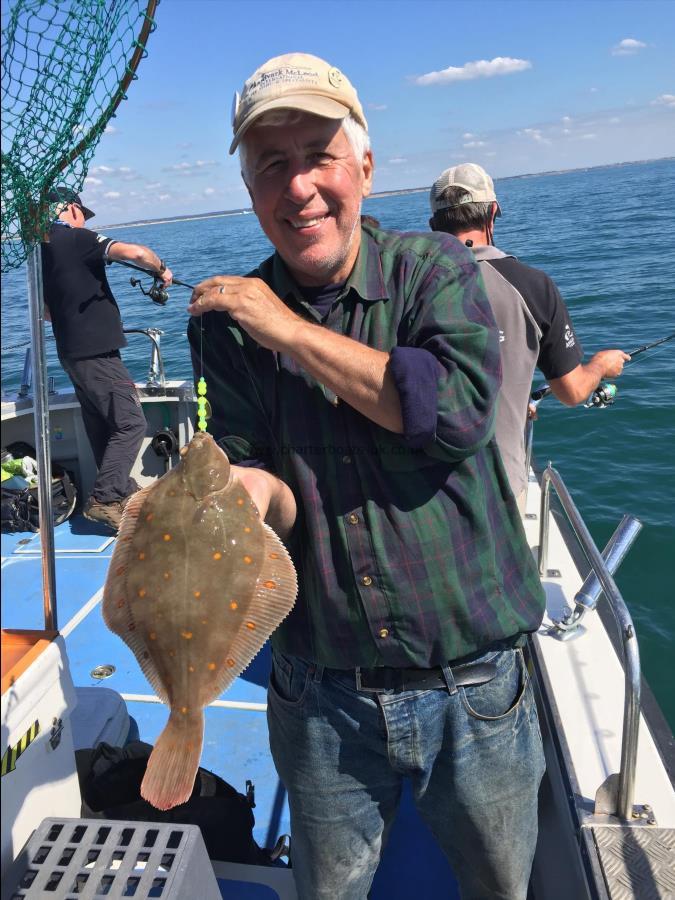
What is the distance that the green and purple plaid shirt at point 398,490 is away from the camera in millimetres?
1728

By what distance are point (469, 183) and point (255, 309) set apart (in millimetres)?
2031

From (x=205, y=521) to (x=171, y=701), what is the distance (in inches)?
17.1

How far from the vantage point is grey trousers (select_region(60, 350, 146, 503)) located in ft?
19.0

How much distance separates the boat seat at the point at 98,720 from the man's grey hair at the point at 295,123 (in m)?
2.36

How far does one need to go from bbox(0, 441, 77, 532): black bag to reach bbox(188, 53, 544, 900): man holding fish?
387 centimetres

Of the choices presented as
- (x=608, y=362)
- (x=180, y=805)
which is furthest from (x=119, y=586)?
(x=608, y=362)

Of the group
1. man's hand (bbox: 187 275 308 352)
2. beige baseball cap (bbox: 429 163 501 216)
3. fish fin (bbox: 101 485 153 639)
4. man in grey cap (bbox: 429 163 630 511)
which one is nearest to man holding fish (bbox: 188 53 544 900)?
man's hand (bbox: 187 275 308 352)

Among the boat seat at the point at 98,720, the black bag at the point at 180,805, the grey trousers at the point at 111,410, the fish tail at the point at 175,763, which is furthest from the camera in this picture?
the grey trousers at the point at 111,410

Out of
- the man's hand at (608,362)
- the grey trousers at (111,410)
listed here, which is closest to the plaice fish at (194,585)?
the man's hand at (608,362)

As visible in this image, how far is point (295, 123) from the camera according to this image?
1.67 m

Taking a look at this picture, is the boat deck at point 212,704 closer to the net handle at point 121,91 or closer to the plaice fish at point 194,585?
the plaice fish at point 194,585

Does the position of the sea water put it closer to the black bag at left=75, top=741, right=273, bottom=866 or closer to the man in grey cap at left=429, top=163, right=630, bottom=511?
the black bag at left=75, top=741, right=273, bottom=866

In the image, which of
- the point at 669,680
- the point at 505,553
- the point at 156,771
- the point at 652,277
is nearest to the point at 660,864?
the point at 505,553

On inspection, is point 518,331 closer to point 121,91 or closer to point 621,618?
point 621,618
